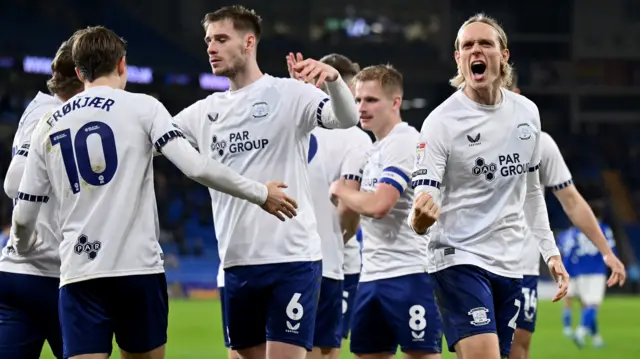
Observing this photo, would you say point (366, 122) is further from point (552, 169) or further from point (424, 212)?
point (424, 212)

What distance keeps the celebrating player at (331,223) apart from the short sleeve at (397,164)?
37 centimetres

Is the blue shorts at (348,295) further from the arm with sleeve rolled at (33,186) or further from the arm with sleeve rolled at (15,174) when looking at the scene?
the arm with sleeve rolled at (33,186)

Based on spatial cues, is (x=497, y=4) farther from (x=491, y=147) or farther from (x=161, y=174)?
(x=491, y=147)

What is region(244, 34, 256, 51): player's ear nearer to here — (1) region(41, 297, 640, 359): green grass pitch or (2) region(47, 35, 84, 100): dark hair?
(2) region(47, 35, 84, 100): dark hair

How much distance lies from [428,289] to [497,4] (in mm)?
33202

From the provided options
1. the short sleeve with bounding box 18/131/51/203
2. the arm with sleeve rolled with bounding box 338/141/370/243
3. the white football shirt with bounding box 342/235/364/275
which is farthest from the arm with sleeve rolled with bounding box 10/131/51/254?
the white football shirt with bounding box 342/235/364/275

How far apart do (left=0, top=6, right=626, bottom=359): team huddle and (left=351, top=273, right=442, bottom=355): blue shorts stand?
71 centimetres

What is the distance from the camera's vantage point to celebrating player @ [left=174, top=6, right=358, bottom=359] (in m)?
6.11

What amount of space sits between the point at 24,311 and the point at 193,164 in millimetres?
1491

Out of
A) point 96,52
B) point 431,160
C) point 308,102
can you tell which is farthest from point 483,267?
point 96,52

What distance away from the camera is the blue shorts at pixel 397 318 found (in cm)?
718

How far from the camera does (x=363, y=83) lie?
7.57 m

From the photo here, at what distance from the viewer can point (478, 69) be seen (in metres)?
6.14

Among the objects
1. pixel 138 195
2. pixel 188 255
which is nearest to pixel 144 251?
pixel 138 195
